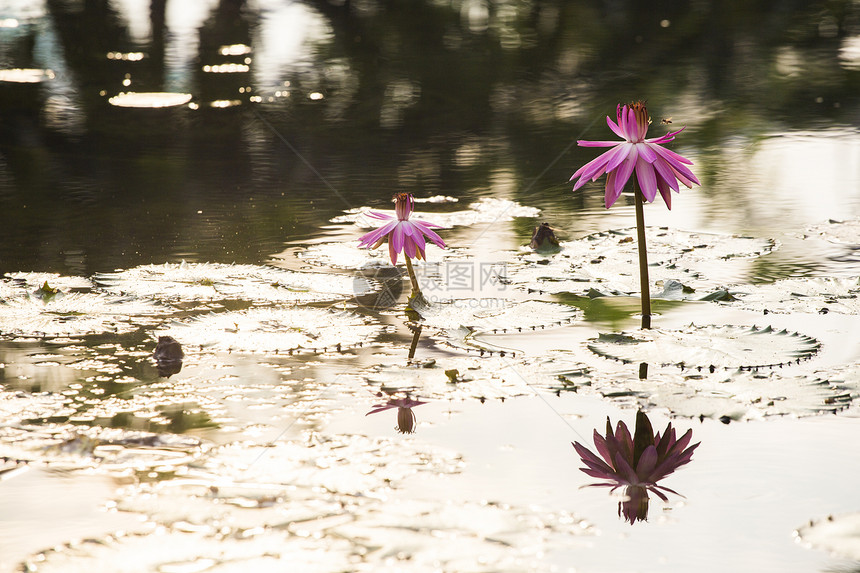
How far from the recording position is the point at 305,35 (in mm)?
7602

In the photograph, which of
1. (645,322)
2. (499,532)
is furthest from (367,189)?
(499,532)

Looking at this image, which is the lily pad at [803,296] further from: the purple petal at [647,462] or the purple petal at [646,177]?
the purple petal at [647,462]

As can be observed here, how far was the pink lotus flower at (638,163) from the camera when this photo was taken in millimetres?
2150

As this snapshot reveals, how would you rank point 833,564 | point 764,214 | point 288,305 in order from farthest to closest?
point 764,214, point 288,305, point 833,564

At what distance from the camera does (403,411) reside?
1.78 metres

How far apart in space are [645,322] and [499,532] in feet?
3.22

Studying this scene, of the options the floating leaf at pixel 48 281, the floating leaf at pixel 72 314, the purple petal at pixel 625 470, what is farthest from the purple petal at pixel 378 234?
the purple petal at pixel 625 470

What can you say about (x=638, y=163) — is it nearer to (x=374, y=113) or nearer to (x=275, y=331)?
(x=275, y=331)

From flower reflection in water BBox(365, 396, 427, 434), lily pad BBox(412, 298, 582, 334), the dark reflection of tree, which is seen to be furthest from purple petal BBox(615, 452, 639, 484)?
the dark reflection of tree

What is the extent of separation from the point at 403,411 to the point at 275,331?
0.55 meters

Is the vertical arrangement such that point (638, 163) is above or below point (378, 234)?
above

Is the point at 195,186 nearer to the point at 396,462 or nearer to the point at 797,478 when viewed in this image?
the point at 396,462

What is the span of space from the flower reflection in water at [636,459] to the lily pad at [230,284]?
103cm

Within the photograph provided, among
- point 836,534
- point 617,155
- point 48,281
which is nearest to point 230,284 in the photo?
point 48,281
